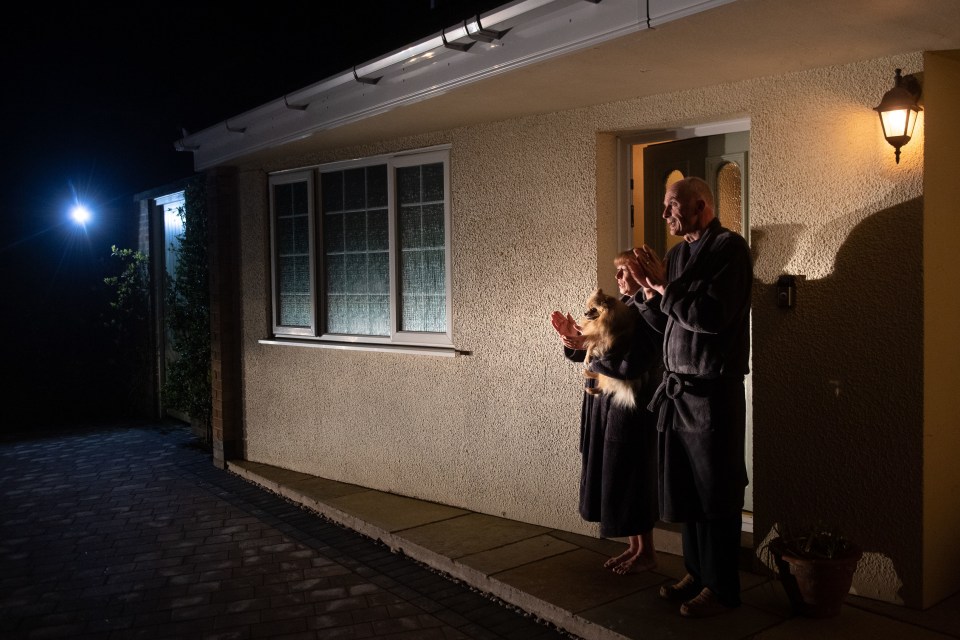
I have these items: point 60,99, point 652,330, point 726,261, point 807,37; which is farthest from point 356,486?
point 60,99

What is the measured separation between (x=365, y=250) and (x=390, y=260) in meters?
0.45

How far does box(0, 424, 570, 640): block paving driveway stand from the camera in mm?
4574

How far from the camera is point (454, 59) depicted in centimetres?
513

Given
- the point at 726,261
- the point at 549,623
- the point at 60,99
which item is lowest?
the point at 549,623

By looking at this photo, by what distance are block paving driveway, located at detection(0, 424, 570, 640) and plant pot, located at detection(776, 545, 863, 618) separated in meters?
1.19

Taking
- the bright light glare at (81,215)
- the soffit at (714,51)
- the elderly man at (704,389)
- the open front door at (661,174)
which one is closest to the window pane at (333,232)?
the soffit at (714,51)

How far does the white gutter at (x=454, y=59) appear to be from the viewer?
4.00m

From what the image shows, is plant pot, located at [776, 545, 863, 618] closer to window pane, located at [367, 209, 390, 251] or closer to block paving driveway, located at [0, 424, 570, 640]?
block paving driveway, located at [0, 424, 570, 640]

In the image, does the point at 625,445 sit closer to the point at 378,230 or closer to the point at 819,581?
the point at 819,581

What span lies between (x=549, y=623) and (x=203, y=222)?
6.54m

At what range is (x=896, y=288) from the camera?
414cm

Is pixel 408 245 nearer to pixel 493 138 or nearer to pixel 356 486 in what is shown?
pixel 493 138

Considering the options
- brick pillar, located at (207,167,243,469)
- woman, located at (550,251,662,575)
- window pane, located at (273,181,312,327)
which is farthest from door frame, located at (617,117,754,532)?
brick pillar, located at (207,167,243,469)

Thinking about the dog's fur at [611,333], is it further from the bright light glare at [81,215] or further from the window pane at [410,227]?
the bright light glare at [81,215]
